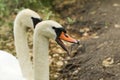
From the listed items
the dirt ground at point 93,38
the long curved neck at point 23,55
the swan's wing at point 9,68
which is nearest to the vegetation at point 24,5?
the dirt ground at point 93,38

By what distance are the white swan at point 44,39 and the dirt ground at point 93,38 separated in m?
1.10

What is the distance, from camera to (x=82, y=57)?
548cm

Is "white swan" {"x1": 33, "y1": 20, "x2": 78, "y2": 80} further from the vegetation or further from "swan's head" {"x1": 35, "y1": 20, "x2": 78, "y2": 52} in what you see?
the vegetation

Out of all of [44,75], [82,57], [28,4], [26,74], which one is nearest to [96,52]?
[82,57]

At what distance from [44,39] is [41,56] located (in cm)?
16

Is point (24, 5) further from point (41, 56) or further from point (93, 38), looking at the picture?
point (41, 56)

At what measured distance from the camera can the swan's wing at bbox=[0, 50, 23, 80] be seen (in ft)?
14.9

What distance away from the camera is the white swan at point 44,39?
3842 mm

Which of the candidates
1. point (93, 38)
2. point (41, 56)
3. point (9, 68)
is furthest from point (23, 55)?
point (93, 38)

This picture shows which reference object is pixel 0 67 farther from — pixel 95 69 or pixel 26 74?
pixel 95 69

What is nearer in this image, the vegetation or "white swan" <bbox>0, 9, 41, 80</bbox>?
"white swan" <bbox>0, 9, 41, 80</bbox>

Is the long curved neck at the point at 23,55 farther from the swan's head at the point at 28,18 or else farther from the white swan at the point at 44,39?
the white swan at the point at 44,39

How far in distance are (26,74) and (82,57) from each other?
102 cm

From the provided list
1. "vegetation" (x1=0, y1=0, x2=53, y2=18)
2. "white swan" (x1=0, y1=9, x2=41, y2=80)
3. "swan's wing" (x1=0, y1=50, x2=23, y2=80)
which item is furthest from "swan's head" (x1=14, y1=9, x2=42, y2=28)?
"vegetation" (x1=0, y1=0, x2=53, y2=18)
